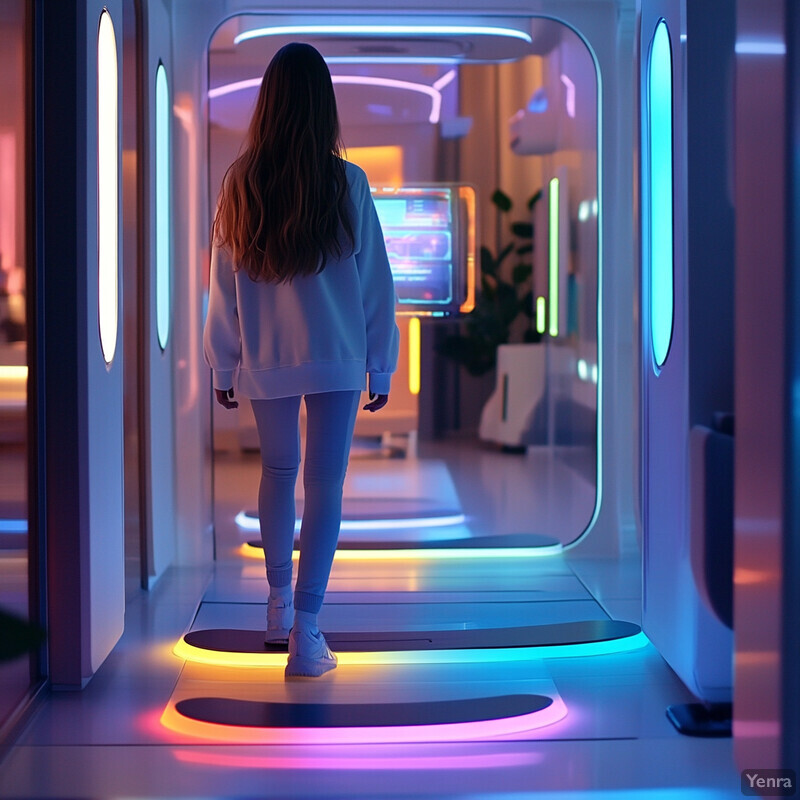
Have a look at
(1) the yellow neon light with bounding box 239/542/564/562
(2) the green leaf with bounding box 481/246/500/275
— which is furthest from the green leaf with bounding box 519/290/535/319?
(1) the yellow neon light with bounding box 239/542/564/562

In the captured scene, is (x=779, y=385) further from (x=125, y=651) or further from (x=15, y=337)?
(x=125, y=651)

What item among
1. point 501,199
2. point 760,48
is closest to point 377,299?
point 760,48

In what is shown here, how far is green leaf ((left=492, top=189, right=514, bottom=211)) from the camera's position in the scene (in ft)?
13.1

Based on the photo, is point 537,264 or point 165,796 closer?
point 165,796

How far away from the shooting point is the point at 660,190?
2498 mm

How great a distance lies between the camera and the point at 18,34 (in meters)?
2.15

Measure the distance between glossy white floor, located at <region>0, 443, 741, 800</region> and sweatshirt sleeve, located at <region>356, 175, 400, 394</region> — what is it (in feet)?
2.54

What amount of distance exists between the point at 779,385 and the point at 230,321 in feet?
4.52

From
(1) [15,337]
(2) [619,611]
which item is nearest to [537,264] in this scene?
(2) [619,611]

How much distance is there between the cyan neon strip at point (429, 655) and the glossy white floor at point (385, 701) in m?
0.03

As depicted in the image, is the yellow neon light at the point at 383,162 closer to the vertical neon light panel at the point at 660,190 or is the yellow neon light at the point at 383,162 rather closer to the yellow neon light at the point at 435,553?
the yellow neon light at the point at 435,553

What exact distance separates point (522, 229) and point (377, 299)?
5.50 feet

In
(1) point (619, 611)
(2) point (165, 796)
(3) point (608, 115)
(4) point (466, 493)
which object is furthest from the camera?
(4) point (466, 493)

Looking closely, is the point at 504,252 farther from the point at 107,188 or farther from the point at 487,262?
the point at 107,188
